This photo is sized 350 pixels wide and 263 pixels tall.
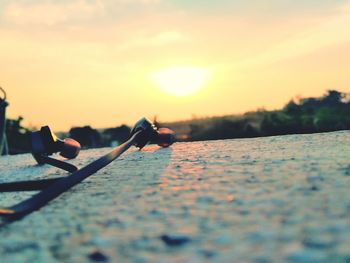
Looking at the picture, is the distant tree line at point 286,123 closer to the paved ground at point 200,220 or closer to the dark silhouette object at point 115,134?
the dark silhouette object at point 115,134

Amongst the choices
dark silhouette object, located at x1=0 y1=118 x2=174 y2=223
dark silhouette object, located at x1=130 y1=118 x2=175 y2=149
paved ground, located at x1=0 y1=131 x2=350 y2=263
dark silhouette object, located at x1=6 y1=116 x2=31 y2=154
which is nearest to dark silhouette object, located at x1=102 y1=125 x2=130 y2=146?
dark silhouette object, located at x1=6 y1=116 x2=31 y2=154

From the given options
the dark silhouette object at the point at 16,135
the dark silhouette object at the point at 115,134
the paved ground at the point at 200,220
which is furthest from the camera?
the dark silhouette object at the point at 16,135

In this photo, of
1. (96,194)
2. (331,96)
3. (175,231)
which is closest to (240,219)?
(175,231)

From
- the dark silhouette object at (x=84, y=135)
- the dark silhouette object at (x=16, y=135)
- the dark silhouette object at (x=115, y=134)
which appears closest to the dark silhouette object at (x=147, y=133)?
the dark silhouette object at (x=84, y=135)

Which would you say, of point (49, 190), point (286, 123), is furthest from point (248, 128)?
point (49, 190)

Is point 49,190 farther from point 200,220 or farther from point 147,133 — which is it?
point 147,133

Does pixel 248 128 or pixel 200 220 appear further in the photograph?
pixel 248 128
